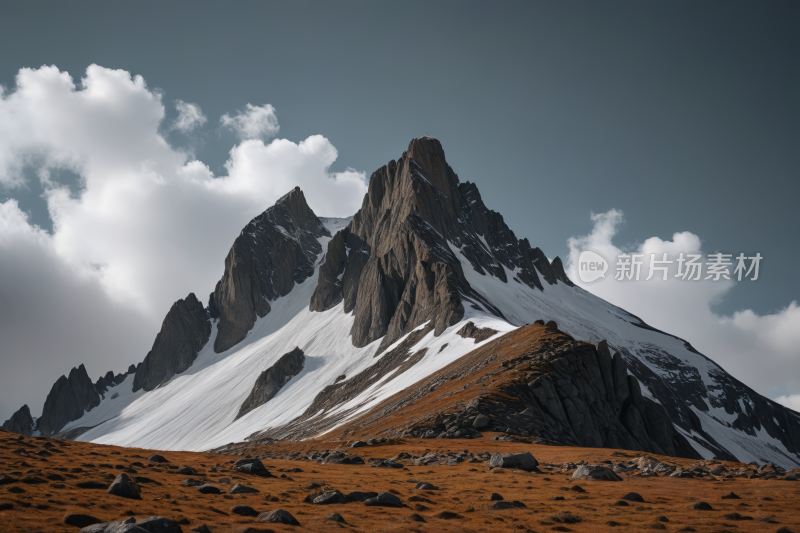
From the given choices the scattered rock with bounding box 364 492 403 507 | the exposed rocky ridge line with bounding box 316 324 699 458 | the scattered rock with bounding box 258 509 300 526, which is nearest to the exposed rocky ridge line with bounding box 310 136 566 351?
the exposed rocky ridge line with bounding box 316 324 699 458

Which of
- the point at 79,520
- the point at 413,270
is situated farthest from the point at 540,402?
the point at 413,270

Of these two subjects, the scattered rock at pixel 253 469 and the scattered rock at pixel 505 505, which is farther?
the scattered rock at pixel 253 469

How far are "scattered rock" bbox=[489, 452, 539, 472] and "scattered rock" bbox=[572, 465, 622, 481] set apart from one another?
2931mm

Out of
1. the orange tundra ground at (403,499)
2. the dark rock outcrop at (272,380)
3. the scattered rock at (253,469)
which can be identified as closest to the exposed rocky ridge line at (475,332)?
the orange tundra ground at (403,499)

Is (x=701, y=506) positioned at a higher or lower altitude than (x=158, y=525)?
lower

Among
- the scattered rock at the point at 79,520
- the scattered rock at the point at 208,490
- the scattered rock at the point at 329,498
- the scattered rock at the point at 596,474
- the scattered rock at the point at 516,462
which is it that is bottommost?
the scattered rock at the point at 596,474

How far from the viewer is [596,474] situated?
26.4 metres

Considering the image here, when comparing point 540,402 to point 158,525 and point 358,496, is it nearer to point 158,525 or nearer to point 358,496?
point 358,496

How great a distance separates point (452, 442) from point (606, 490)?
19692mm

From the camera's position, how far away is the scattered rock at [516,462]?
29.0 m

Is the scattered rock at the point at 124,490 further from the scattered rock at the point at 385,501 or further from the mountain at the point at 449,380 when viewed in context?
the mountain at the point at 449,380

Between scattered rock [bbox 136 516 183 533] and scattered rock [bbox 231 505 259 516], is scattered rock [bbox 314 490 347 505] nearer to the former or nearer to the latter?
scattered rock [bbox 231 505 259 516]

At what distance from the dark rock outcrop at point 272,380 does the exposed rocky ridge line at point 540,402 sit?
291 feet

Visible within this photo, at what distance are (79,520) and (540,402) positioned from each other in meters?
45.5
